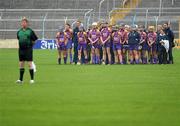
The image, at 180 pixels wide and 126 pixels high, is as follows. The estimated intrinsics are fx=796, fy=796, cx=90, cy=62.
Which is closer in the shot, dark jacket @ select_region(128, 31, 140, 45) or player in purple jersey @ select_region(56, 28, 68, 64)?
player in purple jersey @ select_region(56, 28, 68, 64)

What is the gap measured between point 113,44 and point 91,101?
69.8 ft

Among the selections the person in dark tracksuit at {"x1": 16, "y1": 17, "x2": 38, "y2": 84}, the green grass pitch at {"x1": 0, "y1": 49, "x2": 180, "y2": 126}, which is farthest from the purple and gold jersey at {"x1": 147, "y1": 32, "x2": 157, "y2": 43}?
the person in dark tracksuit at {"x1": 16, "y1": 17, "x2": 38, "y2": 84}

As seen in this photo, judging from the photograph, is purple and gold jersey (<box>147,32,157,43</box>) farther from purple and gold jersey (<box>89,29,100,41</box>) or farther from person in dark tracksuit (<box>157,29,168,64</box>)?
purple and gold jersey (<box>89,29,100,41</box>)

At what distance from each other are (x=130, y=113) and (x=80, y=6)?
163 feet

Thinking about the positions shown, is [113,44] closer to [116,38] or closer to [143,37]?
[116,38]

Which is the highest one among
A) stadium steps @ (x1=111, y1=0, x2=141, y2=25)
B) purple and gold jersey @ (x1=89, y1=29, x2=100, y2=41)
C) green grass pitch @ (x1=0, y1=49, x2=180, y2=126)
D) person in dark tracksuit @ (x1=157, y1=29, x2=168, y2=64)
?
stadium steps @ (x1=111, y1=0, x2=141, y2=25)

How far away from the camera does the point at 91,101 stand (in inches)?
721

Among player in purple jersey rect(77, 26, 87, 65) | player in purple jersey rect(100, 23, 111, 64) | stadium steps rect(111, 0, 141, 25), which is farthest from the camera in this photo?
stadium steps rect(111, 0, 141, 25)

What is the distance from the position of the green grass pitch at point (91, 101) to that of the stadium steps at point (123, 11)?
31.6 meters

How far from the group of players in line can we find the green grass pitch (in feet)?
36.5

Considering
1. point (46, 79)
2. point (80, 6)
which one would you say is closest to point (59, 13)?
point (80, 6)

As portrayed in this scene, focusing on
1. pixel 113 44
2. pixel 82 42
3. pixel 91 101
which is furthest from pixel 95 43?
pixel 91 101

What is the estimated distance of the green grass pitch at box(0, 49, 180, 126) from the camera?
14.8 metres

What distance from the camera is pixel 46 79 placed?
2667cm
